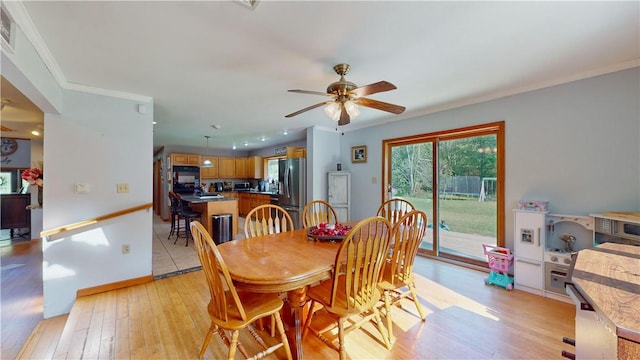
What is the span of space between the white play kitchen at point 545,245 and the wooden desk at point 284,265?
90.6 inches

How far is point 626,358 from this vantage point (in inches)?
27.8

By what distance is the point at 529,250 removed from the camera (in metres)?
2.74

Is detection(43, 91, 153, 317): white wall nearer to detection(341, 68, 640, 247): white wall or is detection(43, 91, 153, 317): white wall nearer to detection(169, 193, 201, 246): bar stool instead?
detection(169, 193, 201, 246): bar stool

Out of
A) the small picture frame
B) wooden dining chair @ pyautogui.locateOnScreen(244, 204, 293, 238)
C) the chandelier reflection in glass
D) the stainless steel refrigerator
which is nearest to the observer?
the chandelier reflection in glass

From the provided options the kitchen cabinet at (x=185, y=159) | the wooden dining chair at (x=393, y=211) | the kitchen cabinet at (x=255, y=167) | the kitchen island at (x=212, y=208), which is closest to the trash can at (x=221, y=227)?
the kitchen island at (x=212, y=208)

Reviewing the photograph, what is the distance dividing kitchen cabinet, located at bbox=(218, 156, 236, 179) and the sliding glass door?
19.7 ft

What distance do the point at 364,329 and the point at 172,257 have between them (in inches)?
129

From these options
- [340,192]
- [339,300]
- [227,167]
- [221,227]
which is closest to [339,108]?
[339,300]

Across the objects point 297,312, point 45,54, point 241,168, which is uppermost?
point 45,54

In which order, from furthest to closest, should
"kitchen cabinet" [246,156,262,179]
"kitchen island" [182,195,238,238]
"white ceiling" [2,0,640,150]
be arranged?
"kitchen cabinet" [246,156,262,179] → "kitchen island" [182,195,238,238] → "white ceiling" [2,0,640,150]

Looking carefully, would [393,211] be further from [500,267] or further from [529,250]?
[529,250]

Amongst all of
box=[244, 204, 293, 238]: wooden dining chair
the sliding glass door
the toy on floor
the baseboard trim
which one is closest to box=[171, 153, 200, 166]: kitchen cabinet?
the baseboard trim

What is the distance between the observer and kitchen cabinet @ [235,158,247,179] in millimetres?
8719

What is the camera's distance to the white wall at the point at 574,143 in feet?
7.63
